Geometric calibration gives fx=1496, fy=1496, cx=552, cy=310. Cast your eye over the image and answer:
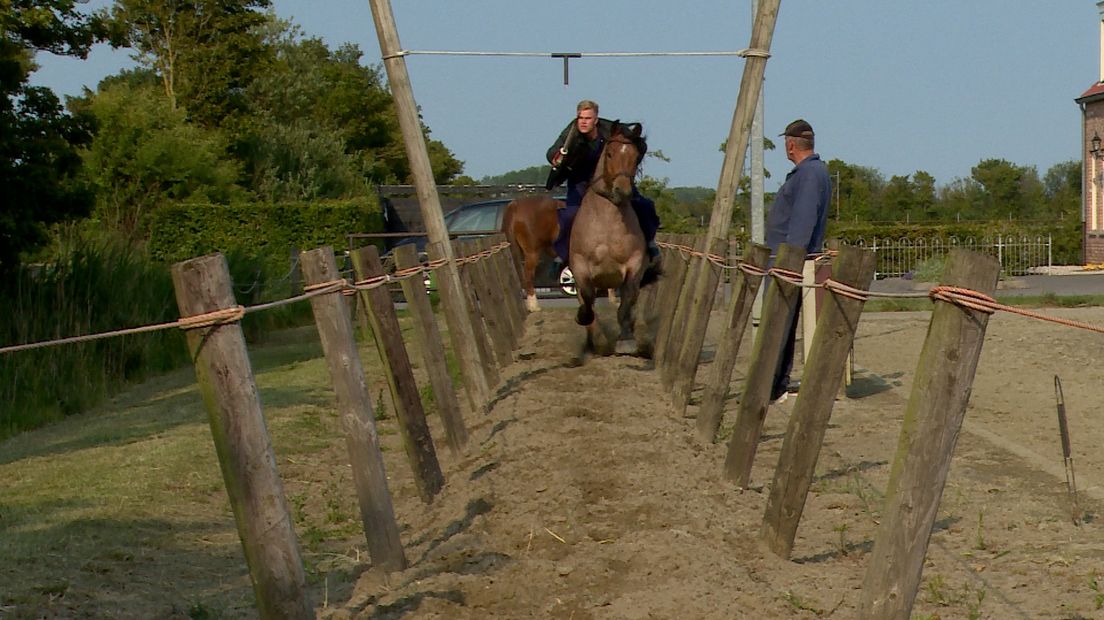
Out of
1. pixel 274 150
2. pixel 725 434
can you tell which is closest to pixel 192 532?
pixel 725 434

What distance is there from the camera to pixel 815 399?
5.96m

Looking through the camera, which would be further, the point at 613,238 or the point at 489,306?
the point at 489,306

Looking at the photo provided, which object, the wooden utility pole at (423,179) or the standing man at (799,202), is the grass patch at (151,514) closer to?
the wooden utility pole at (423,179)

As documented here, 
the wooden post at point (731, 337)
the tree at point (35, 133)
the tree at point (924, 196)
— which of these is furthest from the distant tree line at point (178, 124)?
the tree at point (924, 196)

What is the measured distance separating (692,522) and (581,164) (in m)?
7.43

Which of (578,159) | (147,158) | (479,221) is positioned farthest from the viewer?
(147,158)

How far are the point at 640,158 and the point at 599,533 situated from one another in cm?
689

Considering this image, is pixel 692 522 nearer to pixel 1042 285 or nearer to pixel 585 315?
pixel 585 315

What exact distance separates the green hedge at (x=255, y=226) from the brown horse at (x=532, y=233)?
1248 cm

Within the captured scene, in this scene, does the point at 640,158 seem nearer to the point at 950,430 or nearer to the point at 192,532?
the point at 192,532

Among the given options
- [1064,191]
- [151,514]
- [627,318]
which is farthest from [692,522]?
[1064,191]

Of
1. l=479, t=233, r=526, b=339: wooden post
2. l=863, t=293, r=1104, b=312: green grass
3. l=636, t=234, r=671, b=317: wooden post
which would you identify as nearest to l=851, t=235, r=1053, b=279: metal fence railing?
l=863, t=293, r=1104, b=312: green grass

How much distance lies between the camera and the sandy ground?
17.7 feet

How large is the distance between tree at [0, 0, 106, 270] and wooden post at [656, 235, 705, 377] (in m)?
6.49
